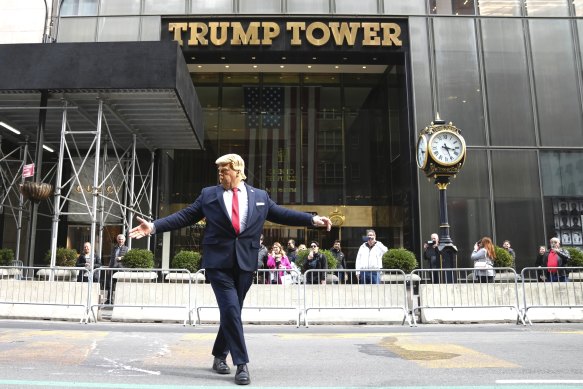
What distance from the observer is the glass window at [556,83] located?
18172mm

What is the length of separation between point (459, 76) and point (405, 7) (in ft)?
11.4

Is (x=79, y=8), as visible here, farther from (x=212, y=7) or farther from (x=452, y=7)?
(x=452, y=7)

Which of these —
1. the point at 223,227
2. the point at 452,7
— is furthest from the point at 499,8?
the point at 223,227

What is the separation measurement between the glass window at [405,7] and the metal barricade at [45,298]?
49.3 ft

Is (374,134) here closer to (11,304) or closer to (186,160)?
(186,160)

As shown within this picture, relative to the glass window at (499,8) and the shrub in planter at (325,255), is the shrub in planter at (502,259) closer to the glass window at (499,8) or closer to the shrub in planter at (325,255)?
the shrub in planter at (325,255)

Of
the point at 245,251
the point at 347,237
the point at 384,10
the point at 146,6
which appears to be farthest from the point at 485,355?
the point at 146,6

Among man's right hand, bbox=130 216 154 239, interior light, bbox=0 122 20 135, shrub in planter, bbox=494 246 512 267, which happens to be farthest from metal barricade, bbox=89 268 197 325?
interior light, bbox=0 122 20 135

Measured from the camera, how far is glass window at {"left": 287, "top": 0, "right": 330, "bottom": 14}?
63.0 ft

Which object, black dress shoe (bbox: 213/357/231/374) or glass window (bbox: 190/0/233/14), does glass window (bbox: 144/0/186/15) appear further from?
black dress shoe (bbox: 213/357/231/374)

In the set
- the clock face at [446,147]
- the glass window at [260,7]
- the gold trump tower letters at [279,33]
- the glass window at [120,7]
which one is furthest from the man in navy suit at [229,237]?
the glass window at [120,7]

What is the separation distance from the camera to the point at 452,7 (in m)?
19.1

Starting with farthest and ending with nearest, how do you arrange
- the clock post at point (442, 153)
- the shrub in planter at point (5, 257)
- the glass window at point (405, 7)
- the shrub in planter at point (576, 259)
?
the glass window at point (405, 7) < the shrub in planter at point (5, 257) < the clock post at point (442, 153) < the shrub in planter at point (576, 259)

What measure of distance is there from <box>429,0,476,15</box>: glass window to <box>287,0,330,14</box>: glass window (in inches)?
163
